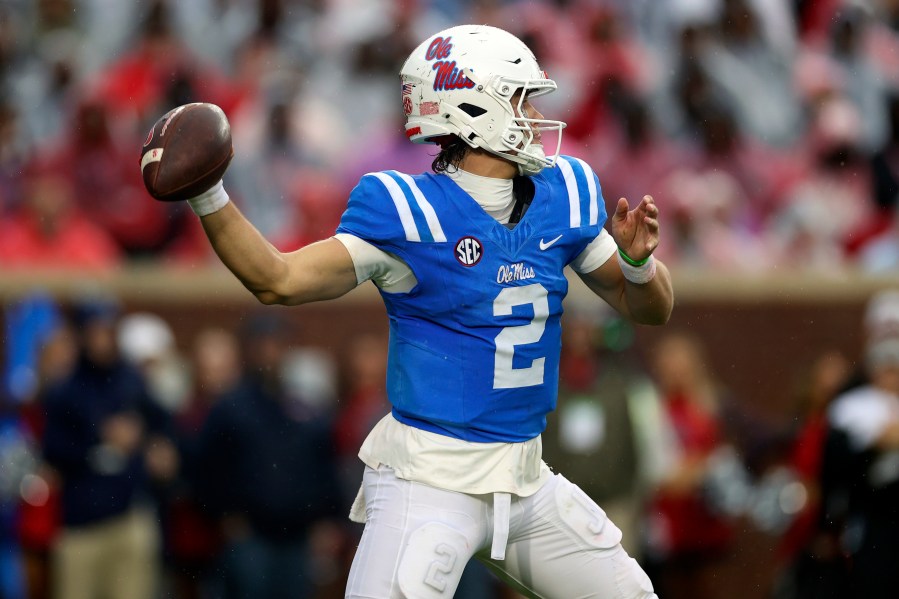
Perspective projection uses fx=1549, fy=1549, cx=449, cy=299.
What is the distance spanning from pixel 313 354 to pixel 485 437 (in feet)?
14.9

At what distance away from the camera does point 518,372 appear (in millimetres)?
4301

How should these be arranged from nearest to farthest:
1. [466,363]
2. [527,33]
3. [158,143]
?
[158,143] → [466,363] → [527,33]

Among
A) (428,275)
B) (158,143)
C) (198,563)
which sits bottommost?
(198,563)

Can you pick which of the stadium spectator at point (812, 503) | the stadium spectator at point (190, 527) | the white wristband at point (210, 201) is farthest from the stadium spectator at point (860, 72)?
the white wristband at point (210, 201)

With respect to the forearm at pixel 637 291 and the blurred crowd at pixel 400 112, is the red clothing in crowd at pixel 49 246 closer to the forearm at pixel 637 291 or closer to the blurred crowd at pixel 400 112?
the blurred crowd at pixel 400 112

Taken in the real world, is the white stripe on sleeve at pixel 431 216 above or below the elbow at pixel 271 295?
above

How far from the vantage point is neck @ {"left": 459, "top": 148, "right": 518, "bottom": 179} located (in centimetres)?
436

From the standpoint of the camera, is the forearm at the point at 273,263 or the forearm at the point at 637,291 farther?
the forearm at the point at 637,291

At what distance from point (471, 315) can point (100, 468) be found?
4161mm

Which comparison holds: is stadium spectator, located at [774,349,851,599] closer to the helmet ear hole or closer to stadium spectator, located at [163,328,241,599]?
stadium spectator, located at [163,328,241,599]

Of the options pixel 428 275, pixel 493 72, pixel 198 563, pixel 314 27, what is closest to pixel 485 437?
pixel 428 275

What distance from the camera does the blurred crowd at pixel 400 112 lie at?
29.8 feet

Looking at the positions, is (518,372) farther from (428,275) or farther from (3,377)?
(3,377)

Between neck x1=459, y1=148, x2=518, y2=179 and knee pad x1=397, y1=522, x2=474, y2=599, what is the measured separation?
992 millimetres
